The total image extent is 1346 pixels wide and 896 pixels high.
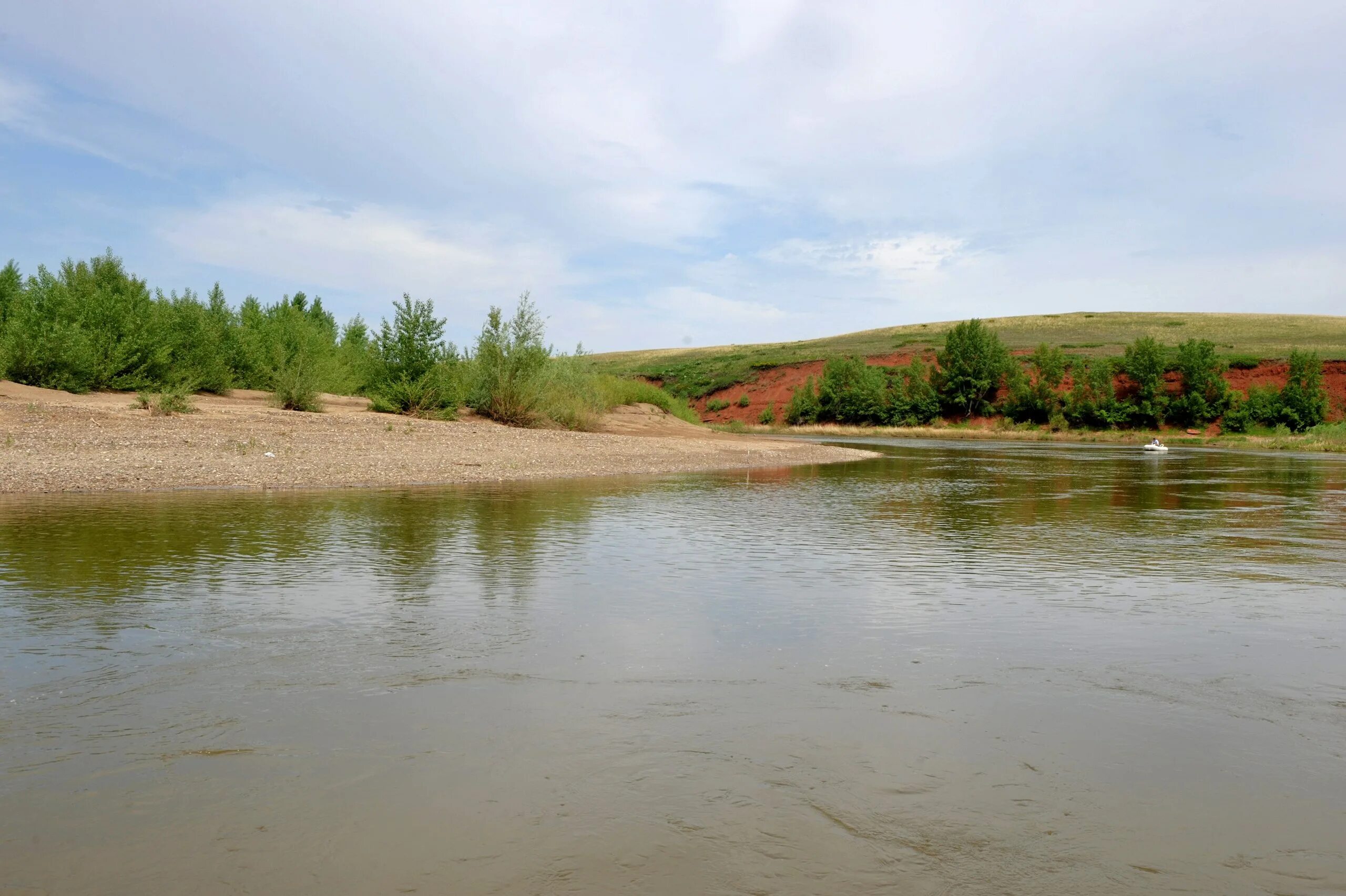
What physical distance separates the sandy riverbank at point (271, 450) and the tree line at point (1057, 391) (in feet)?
→ 149

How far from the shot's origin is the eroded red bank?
245 ft

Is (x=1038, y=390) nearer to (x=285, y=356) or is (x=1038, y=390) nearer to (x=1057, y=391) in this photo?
(x=1057, y=391)

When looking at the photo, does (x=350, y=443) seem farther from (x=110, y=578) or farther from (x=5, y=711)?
(x=5, y=711)

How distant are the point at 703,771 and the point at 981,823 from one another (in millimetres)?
1545

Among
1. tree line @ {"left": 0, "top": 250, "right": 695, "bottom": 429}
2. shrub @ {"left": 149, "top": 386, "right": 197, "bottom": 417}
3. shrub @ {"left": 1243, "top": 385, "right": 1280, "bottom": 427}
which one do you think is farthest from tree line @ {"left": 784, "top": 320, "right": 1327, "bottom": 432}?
shrub @ {"left": 149, "top": 386, "right": 197, "bottom": 417}

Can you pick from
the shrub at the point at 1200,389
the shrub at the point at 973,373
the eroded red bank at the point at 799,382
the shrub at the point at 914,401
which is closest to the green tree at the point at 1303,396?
the shrub at the point at 1200,389

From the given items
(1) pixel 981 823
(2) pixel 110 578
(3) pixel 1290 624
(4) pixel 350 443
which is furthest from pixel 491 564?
(4) pixel 350 443

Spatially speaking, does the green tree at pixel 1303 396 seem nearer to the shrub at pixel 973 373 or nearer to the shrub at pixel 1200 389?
the shrub at pixel 1200 389

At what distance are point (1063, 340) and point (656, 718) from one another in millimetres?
112961

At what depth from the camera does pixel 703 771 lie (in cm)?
546

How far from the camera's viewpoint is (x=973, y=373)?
276 feet

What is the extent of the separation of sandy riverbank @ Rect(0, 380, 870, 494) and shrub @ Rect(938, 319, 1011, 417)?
50.2 metres

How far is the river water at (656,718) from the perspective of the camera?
4.47 m

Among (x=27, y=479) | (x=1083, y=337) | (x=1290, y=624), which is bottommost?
(x=1290, y=624)
